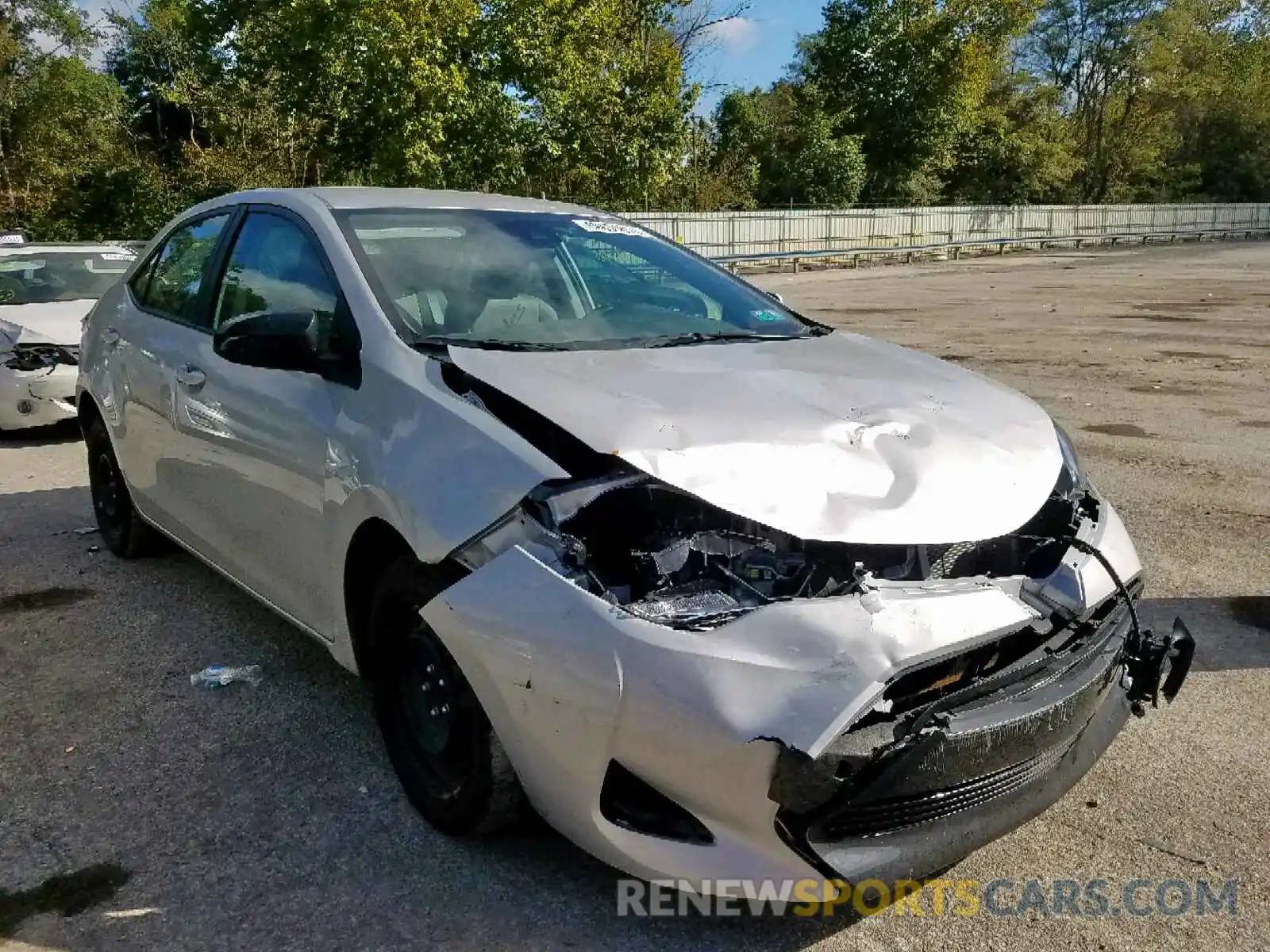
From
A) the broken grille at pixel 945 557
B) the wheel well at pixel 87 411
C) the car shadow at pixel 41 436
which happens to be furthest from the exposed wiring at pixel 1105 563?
the car shadow at pixel 41 436

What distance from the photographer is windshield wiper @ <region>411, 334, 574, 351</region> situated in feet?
9.78

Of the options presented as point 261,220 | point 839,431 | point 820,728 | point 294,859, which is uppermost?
point 261,220

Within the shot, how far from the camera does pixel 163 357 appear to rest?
4.20m

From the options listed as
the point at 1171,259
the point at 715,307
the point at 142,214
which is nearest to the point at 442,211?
the point at 715,307

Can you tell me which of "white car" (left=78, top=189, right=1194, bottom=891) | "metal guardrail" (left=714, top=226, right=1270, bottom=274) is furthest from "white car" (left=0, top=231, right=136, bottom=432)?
"metal guardrail" (left=714, top=226, right=1270, bottom=274)

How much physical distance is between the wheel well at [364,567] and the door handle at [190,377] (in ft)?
→ 4.01

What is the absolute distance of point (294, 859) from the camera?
2.78 m

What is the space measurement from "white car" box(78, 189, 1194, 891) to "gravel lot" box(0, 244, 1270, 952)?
0.85 ft

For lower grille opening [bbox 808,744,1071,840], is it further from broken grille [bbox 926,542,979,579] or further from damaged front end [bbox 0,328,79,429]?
damaged front end [bbox 0,328,79,429]

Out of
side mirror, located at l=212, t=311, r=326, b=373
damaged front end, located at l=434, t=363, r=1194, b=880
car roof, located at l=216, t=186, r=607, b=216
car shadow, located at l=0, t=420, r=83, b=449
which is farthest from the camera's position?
car shadow, located at l=0, t=420, r=83, b=449

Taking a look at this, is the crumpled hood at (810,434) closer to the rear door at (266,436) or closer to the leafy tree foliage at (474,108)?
the rear door at (266,436)

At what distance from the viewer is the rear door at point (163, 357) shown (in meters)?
4.06

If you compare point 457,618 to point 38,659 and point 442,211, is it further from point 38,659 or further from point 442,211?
point 38,659

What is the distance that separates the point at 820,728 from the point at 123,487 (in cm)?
406
